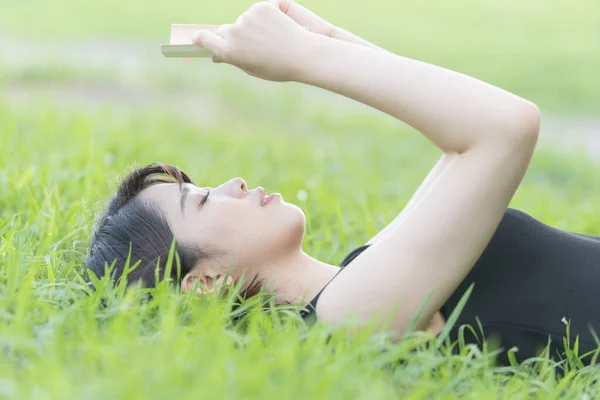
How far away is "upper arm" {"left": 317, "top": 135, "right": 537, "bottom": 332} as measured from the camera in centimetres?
223

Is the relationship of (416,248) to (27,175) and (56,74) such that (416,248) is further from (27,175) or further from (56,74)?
(56,74)

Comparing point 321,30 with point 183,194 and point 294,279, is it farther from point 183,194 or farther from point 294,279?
point 294,279

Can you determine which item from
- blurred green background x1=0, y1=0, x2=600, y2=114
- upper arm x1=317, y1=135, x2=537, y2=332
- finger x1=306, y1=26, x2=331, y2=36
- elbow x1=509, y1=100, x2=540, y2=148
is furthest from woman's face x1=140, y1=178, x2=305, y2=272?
blurred green background x1=0, y1=0, x2=600, y2=114

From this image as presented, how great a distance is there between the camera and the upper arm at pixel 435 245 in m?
2.23

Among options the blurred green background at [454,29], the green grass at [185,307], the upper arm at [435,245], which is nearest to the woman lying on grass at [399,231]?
the upper arm at [435,245]

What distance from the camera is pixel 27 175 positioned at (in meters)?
3.66

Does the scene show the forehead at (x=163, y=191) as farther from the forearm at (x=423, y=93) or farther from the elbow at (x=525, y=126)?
the elbow at (x=525, y=126)

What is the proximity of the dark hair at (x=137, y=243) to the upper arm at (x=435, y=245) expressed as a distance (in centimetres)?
38

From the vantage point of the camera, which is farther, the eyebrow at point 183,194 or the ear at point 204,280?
the eyebrow at point 183,194

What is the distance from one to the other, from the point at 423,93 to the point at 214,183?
227cm

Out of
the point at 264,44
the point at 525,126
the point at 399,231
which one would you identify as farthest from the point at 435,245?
the point at 264,44

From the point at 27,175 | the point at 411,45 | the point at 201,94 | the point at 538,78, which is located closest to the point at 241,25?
the point at 27,175

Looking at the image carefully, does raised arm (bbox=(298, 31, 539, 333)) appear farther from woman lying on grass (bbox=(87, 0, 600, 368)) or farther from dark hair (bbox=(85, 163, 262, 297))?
dark hair (bbox=(85, 163, 262, 297))

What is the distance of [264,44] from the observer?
7.73ft
